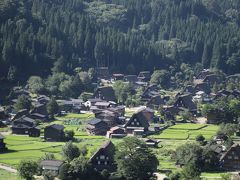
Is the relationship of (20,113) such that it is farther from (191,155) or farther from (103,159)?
(191,155)

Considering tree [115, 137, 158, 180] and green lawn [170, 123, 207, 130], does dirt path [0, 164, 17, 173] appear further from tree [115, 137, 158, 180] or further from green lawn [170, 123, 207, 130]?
green lawn [170, 123, 207, 130]

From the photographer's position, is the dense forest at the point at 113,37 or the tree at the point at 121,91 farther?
the dense forest at the point at 113,37

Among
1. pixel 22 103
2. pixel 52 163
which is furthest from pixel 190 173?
pixel 22 103

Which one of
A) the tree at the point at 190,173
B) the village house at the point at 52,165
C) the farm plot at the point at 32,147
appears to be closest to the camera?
the tree at the point at 190,173

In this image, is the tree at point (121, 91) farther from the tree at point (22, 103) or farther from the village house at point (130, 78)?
the tree at point (22, 103)

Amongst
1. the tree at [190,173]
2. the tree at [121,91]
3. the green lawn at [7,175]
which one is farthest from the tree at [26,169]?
the tree at [121,91]

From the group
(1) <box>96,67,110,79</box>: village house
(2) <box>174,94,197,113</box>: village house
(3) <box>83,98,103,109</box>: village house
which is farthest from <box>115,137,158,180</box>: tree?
(1) <box>96,67,110,79</box>: village house
